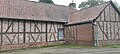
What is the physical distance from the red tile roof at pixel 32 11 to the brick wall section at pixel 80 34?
2.02 m

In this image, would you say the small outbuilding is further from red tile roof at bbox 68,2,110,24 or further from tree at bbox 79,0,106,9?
tree at bbox 79,0,106,9

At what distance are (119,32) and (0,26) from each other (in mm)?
13641

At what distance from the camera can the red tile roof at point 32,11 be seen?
2138 cm

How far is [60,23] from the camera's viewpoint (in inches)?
1036

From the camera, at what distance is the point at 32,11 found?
965 inches

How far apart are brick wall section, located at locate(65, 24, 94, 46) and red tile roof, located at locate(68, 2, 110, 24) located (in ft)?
2.89

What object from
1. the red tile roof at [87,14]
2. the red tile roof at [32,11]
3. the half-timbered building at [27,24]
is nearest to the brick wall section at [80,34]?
the red tile roof at [87,14]

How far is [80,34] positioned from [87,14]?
2.78m

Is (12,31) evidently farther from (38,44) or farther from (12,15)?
(38,44)

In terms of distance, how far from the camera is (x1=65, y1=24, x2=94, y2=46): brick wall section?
22.6m

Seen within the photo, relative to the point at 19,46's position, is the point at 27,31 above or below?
above

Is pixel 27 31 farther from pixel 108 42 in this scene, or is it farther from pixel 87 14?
pixel 108 42

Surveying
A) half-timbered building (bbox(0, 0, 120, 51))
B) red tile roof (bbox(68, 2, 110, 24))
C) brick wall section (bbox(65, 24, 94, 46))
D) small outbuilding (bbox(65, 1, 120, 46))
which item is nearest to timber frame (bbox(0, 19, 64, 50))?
half-timbered building (bbox(0, 0, 120, 51))

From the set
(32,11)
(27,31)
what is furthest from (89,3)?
(27,31)
